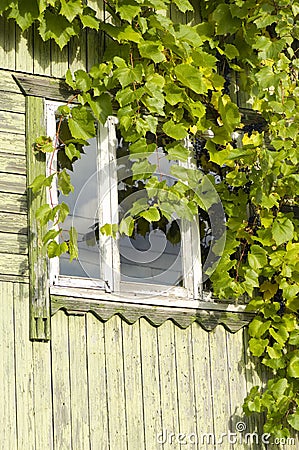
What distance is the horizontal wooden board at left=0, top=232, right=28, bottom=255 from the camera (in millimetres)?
4562

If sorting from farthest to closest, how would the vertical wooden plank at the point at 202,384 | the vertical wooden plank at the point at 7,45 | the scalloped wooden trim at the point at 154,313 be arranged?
the vertical wooden plank at the point at 202,384
the vertical wooden plank at the point at 7,45
the scalloped wooden trim at the point at 154,313

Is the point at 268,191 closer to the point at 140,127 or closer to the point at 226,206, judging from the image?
the point at 226,206

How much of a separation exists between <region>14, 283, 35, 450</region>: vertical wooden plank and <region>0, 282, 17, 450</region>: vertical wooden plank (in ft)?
0.07

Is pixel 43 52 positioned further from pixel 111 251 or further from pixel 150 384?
pixel 150 384

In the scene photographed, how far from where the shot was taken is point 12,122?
4738mm

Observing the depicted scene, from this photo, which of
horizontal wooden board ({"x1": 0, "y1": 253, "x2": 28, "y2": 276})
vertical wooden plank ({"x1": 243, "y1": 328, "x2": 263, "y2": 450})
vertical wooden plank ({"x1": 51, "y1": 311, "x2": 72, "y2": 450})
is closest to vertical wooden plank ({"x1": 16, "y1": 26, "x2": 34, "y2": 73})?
horizontal wooden board ({"x1": 0, "y1": 253, "x2": 28, "y2": 276})

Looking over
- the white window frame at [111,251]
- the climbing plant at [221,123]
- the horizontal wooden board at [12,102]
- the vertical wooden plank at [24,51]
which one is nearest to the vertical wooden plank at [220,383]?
the climbing plant at [221,123]

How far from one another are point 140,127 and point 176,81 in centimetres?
38

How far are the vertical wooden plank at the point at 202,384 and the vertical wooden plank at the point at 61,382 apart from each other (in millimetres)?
685

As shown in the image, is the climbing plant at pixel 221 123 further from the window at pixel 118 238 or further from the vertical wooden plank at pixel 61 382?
the vertical wooden plank at pixel 61 382

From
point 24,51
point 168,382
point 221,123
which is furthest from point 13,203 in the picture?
point 221,123

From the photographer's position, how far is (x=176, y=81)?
16.8 feet

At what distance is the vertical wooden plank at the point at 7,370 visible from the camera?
14.3ft

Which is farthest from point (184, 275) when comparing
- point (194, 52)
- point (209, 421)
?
point (194, 52)
